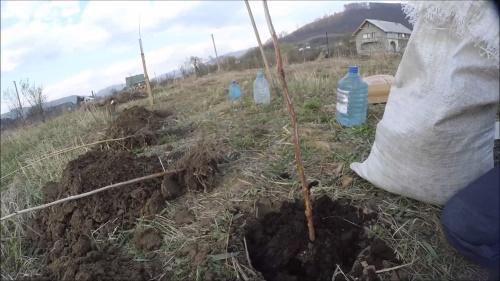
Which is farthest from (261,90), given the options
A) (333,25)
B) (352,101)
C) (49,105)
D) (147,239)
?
(333,25)

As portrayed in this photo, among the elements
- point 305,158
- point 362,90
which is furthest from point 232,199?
point 362,90

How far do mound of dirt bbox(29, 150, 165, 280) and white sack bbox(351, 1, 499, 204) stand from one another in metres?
1.22

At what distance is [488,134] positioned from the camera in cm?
142

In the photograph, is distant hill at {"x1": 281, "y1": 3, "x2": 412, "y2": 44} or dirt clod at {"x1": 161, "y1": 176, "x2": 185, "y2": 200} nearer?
dirt clod at {"x1": 161, "y1": 176, "x2": 185, "y2": 200}

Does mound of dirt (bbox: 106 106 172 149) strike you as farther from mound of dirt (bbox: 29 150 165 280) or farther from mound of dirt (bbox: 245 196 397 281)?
mound of dirt (bbox: 245 196 397 281)

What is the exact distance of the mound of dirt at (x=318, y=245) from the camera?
1.34m

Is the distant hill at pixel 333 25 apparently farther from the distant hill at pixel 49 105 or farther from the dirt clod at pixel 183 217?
the dirt clod at pixel 183 217

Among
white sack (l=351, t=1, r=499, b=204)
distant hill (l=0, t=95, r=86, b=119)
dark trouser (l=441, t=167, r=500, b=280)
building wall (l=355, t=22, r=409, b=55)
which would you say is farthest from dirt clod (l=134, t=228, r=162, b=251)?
distant hill (l=0, t=95, r=86, b=119)

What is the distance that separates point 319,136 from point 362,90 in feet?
1.64

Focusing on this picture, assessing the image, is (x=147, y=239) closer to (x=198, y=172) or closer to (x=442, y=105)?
(x=198, y=172)

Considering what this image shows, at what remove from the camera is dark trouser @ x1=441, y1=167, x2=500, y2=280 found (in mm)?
1142

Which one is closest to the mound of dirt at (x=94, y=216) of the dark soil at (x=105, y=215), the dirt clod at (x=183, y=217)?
the dark soil at (x=105, y=215)

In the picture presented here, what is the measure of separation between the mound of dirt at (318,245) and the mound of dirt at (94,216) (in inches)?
20.6

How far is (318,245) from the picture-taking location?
1.40 m
